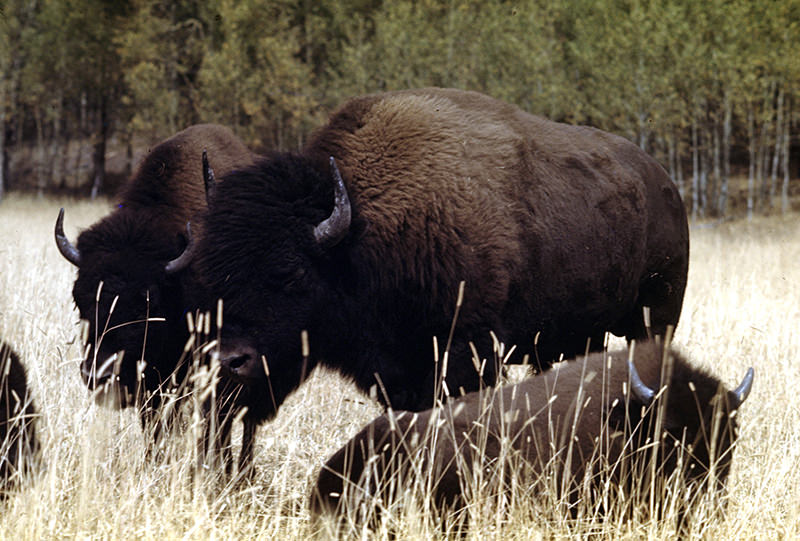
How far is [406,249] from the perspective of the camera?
4.80 metres

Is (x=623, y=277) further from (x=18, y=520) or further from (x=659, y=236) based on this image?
(x=18, y=520)

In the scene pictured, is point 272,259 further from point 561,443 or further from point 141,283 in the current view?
point 561,443

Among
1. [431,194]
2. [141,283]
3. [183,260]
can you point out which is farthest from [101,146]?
[431,194]

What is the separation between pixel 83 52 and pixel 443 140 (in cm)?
3195

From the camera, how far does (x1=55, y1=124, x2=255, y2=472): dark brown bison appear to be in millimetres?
5191

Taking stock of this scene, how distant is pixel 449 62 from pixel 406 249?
82.4ft

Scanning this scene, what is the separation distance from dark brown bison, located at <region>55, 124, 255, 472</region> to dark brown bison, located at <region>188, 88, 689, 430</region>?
65 cm

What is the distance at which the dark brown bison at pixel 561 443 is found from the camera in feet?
10.8

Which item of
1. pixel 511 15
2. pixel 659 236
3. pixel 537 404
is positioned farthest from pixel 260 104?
pixel 537 404

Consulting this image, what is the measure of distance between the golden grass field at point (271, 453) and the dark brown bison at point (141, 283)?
0.24 m

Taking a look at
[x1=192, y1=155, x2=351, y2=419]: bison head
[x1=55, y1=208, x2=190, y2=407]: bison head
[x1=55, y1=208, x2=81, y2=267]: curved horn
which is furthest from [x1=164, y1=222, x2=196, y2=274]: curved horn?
[x1=192, y1=155, x2=351, y2=419]: bison head

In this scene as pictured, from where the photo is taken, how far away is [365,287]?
4.79 metres

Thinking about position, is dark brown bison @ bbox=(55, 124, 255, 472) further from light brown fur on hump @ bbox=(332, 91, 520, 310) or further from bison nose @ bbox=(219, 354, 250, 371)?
→ light brown fur on hump @ bbox=(332, 91, 520, 310)

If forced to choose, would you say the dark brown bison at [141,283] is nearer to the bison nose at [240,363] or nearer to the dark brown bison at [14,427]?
the dark brown bison at [14,427]
